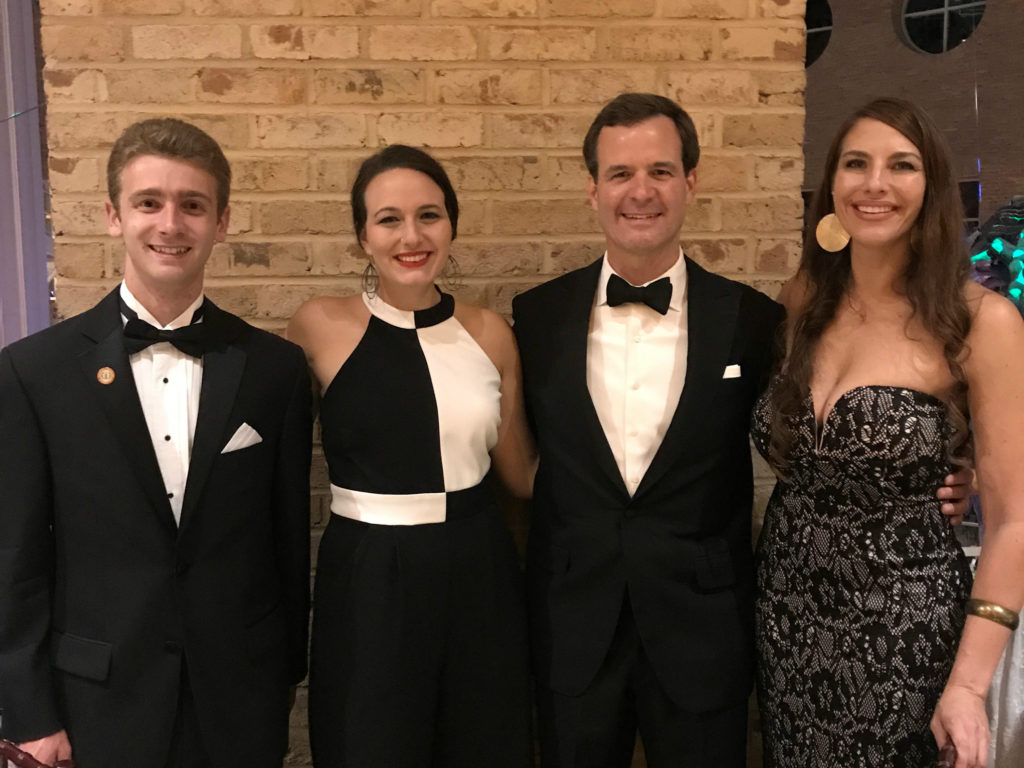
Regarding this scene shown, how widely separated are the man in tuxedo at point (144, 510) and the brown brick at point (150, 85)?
582 mm

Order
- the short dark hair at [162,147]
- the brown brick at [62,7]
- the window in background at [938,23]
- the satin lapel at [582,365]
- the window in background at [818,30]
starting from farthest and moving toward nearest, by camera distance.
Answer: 1. the window in background at [818,30]
2. the window in background at [938,23]
3. the brown brick at [62,7]
4. the satin lapel at [582,365]
5. the short dark hair at [162,147]

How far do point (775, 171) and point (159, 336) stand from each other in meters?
1.65

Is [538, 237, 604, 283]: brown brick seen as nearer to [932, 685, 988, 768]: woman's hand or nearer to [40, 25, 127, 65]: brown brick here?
[40, 25, 127, 65]: brown brick

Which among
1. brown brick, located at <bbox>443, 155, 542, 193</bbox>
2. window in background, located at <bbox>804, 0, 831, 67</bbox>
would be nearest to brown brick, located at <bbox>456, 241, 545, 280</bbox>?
brown brick, located at <bbox>443, 155, 542, 193</bbox>

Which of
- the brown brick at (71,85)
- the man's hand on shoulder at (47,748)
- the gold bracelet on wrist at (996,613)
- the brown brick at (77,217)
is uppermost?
the brown brick at (71,85)

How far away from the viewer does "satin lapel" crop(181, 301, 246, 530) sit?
167 cm

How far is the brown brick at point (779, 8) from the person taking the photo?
2.36 meters

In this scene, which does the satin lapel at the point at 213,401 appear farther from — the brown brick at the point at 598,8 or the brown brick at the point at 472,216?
the brown brick at the point at 598,8

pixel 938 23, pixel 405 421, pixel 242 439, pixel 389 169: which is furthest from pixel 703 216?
pixel 938 23

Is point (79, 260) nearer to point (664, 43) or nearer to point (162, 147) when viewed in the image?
point (162, 147)

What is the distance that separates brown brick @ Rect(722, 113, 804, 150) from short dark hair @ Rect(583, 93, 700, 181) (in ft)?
1.11

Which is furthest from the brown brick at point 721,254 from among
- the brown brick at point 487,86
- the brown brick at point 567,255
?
the brown brick at point 487,86

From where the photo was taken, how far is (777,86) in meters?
2.38

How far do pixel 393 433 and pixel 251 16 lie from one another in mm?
1188
